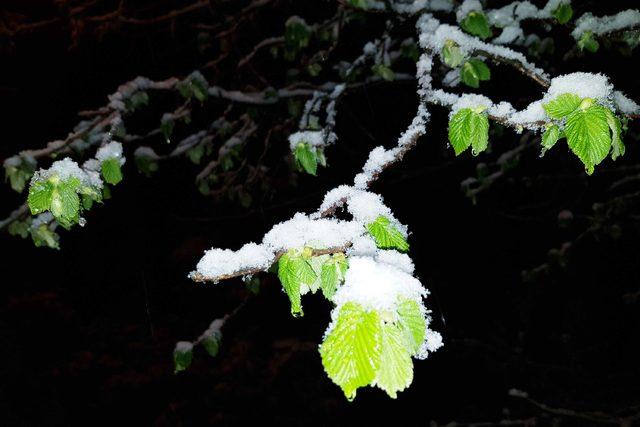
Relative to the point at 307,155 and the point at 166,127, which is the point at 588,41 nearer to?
the point at 307,155

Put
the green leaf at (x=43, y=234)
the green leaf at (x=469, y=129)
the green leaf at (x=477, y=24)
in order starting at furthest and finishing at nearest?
the green leaf at (x=43, y=234) < the green leaf at (x=477, y=24) < the green leaf at (x=469, y=129)

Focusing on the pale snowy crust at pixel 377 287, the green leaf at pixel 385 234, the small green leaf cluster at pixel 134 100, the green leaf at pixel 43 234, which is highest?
the small green leaf cluster at pixel 134 100

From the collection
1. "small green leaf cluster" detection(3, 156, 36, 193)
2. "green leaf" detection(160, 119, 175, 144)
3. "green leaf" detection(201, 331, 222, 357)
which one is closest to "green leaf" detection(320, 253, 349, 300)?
"green leaf" detection(201, 331, 222, 357)

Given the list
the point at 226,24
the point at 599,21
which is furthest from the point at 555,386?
the point at 226,24

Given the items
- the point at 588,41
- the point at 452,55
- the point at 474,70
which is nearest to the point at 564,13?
the point at 588,41

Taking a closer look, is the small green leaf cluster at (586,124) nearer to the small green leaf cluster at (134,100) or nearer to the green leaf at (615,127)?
the green leaf at (615,127)

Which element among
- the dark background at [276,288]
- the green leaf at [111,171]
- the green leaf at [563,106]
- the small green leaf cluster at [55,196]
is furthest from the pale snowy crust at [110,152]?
the dark background at [276,288]

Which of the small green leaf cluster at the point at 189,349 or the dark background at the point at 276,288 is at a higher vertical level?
the dark background at the point at 276,288

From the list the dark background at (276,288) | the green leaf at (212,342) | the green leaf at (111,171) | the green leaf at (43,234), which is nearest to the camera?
the green leaf at (111,171)
